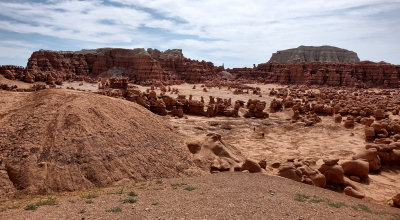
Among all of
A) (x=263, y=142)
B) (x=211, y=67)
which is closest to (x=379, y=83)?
(x=211, y=67)

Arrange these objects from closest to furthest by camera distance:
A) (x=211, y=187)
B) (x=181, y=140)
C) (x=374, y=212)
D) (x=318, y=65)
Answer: (x=374, y=212) → (x=211, y=187) → (x=181, y=140) → (x=318, y=65)

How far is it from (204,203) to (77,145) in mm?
4016

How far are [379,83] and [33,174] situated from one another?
58.3 metres

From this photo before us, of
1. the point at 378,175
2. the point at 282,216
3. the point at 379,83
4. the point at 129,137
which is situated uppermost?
the point at 379,83

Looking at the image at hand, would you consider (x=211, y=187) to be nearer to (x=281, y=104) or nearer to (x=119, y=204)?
(x=119, y=204)

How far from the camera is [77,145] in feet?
25.2

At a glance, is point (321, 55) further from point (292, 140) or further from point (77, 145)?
point (77, 145)

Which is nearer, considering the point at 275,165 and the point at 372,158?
the point at 275,165

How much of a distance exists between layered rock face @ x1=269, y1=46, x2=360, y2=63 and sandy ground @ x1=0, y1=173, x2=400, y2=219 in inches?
3007

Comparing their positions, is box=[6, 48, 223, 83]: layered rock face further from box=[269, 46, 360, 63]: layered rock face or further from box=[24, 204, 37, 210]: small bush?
box=[24, 204, 37, 210]: small bush

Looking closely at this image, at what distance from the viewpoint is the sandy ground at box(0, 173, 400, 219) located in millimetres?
5117

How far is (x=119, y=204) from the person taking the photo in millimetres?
5598

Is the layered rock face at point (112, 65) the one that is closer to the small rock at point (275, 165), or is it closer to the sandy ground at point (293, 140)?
the sandy ground at point (293, 140)

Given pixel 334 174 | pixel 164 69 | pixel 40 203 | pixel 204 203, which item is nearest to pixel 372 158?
pixel 334 174
